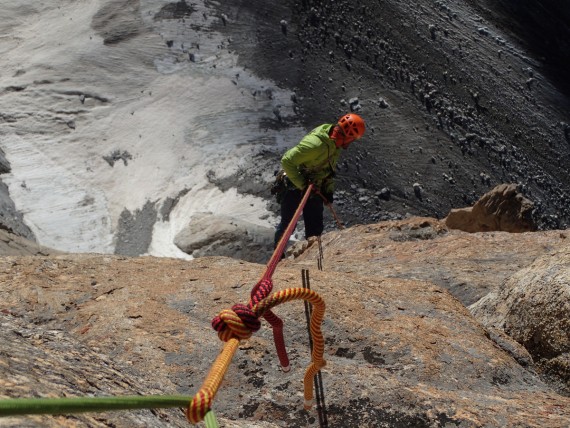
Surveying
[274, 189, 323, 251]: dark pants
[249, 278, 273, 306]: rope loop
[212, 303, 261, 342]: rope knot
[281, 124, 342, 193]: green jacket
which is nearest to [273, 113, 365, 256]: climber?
[281, 124, 342, 193]: green jacket

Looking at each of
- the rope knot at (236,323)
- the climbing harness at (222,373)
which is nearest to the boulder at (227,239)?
the climbing harness at (222,373)

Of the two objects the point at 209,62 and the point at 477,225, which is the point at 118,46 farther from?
the point at 477,225

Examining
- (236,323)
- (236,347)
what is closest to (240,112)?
(236,323)

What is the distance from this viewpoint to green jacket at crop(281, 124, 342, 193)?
977cm

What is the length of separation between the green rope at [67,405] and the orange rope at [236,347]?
0.81 ft

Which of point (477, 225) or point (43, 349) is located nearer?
point (43, 349)

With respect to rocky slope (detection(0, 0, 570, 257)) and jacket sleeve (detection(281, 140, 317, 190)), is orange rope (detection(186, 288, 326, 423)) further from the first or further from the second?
rocky slope (detection(0, 0, 570, 257))

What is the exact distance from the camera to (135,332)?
17.1 ft

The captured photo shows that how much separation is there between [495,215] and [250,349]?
10484mm

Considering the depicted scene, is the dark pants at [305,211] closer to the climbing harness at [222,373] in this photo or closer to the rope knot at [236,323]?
the climbing harness at [222,373]

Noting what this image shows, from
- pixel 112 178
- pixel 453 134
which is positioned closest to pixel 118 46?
pixel 112 178

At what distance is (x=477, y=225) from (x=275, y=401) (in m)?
10.7

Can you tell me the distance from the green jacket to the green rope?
7426mm

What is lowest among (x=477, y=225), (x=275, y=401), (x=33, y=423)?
(x=477, y=225)
